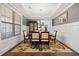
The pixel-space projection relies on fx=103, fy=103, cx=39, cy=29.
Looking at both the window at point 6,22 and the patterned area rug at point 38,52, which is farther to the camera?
the patterned area rug at point 38,52

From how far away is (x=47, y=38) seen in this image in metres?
5.36

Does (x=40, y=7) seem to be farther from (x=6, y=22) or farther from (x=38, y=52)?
(x=38, y=52)

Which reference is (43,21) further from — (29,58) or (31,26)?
(29,58)

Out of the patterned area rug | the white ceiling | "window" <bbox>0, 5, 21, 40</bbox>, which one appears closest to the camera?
"window" <bbox>0, 5, 21, 40</bbox>

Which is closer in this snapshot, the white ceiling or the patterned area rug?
the patterned area rug

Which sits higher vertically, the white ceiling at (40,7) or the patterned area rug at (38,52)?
the white ceiling at (40,7)

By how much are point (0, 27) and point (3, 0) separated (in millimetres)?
1418

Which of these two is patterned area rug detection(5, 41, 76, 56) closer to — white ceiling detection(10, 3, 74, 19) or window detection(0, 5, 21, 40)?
window detection(0, 5, 21, 40)

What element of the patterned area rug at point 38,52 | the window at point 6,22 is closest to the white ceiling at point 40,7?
the window at point 6,22

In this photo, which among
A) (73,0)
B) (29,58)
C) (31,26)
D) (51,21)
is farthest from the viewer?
(31,26)

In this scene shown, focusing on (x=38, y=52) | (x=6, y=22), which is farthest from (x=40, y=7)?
(x=38, y=52)

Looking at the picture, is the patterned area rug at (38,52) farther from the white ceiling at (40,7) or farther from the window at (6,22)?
the white ceiling at (40,7)

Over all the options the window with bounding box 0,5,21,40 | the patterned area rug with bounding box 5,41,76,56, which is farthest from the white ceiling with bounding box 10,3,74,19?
the patterned area rug with bounding box 5,41,76,56

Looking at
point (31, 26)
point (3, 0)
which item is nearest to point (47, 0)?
point (3, 0)
